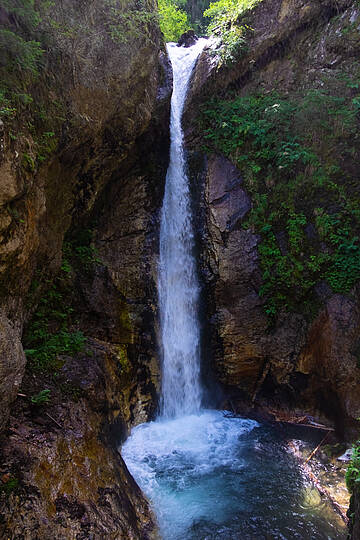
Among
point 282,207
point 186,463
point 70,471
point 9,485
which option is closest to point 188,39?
point 282,207

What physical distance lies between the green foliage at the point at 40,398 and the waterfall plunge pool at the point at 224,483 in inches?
87.0

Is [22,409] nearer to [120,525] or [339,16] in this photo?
[120,525]

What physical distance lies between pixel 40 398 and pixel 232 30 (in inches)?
404

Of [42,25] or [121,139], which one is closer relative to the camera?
[42,25]

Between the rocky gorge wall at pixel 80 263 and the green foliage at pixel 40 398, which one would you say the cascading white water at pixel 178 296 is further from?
the green foliage at pixel 40 398

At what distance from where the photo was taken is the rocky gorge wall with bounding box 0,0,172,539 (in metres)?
3.42

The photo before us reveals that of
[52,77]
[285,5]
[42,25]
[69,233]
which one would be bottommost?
[69,233]

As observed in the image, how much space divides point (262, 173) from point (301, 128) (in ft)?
4.67

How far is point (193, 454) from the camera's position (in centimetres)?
592

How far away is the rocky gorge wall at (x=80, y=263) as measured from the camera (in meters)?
3.42

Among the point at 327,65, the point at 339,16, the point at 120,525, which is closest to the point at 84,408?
the point at 120,525

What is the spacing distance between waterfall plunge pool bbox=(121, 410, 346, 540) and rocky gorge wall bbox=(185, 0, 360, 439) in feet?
4.80

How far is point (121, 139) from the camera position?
7.17 m

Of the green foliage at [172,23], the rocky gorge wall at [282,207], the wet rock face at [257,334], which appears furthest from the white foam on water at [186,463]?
the green foliage at [172,23]
